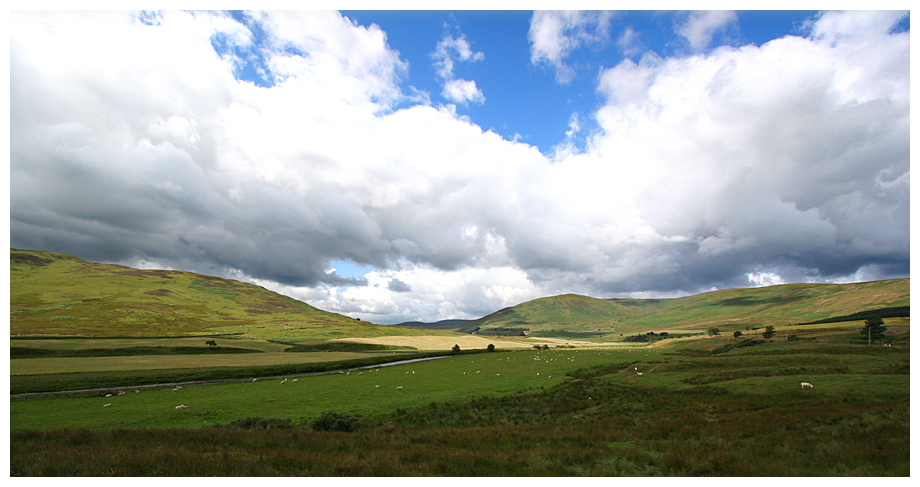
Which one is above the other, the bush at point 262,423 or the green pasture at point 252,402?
the bush at point 262,423

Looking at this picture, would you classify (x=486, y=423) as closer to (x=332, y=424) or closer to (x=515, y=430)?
(x=515, y=430)

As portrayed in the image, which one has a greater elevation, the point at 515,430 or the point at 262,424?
the point at 515,430

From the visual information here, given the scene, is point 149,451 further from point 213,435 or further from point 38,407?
point 38,407

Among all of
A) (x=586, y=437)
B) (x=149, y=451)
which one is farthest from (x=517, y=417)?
(x=149, y=451)

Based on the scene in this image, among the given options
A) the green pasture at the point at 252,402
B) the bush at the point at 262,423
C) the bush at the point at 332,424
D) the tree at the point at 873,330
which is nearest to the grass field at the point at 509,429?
the green pasture at the point at 252,402

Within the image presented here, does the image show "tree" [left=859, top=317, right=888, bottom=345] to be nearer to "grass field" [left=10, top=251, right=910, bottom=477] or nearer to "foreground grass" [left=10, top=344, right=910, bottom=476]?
"grass field" [left=10, top=251, right=910, bottom=477]

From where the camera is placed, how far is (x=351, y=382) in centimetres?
4806

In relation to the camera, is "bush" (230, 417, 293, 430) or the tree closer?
"bush" (230, 417, 293, 430)

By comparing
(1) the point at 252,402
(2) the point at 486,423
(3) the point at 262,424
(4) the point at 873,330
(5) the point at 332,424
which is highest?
(5) the point at 332,424

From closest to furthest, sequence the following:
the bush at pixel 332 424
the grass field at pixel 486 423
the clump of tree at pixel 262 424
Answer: the grass field at pixel 486 423
the bush at pixel 332 424
the clump of tree at pixel 262 424

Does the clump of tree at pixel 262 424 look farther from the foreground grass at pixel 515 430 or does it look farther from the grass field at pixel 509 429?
the foreground grass at pixel 515 430

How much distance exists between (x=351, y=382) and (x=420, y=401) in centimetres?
1943

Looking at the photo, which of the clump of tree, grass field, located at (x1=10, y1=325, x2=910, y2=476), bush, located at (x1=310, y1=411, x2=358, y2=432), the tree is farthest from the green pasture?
the tree

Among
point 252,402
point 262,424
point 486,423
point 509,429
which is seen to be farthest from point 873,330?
point 252,402
